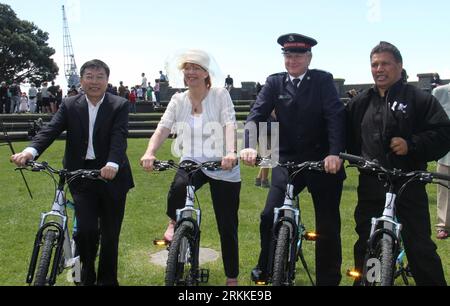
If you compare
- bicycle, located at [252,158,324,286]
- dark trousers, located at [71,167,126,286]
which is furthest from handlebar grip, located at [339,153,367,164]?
dark trousers, located at [71,167,126,286]

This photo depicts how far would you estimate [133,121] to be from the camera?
28.4m

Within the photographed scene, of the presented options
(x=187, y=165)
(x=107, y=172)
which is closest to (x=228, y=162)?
(x=187, y=165)

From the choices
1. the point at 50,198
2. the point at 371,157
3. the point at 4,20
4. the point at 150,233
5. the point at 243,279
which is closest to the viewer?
the point at 371,157

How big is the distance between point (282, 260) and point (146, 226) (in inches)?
176

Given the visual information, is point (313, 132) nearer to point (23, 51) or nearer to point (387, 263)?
point (387, 263)

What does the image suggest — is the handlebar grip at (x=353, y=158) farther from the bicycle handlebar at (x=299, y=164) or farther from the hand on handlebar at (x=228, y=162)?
the hand on handlebar at (x=228, y=162)

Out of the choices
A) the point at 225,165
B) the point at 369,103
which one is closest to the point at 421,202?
the point at 369,103

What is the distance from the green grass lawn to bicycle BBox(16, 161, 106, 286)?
1.27 metres

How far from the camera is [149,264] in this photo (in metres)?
6.31

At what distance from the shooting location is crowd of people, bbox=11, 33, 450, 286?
14.7 feet

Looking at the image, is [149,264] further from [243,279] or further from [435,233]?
[435,233]

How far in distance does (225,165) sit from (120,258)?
287cm

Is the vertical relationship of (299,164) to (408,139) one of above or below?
below

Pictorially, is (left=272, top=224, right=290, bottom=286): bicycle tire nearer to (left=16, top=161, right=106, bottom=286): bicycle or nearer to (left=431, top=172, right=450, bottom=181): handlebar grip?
(left=431, top=172, right=450, bottom=181): handlebar grip
